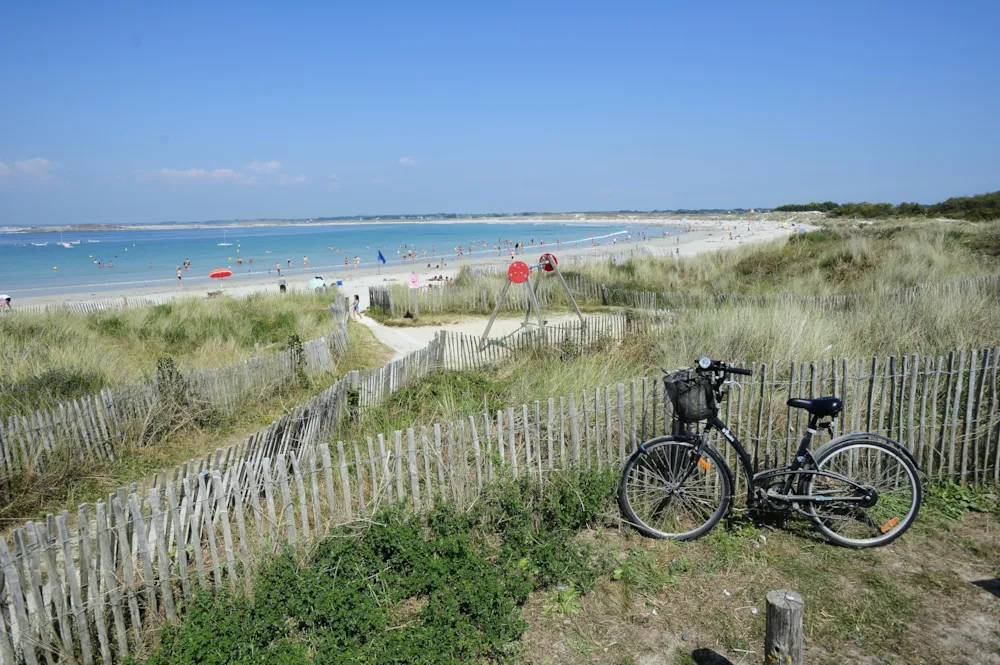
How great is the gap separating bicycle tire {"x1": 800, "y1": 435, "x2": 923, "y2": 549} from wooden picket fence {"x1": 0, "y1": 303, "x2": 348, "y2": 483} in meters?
7.26

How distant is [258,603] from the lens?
369cm

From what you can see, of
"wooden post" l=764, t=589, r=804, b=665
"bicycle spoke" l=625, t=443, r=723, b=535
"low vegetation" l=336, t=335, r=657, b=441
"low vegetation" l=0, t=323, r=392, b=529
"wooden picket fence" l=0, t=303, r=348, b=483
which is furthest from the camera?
"low vegetation" l=336, t=335, r=657, b=441

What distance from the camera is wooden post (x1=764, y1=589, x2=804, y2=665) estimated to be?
2.82m

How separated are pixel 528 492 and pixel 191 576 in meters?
2.38

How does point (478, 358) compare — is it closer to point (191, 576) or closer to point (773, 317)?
point (773, 317)

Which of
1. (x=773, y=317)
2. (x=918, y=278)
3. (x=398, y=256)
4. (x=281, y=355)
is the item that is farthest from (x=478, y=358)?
(x=398, y=256)

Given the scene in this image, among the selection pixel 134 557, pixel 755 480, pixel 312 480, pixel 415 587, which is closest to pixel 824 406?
pixel 755 480

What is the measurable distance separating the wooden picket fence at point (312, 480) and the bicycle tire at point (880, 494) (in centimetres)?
46

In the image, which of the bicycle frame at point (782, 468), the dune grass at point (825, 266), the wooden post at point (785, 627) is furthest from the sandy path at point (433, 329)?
the wooden post at point (785, 627)

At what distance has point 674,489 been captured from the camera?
459 cm

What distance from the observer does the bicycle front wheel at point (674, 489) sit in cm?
446

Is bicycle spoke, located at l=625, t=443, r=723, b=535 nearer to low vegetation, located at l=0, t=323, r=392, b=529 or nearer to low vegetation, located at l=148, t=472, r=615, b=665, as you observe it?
low vegetation, located at l=148, t=472, r=615, b=665

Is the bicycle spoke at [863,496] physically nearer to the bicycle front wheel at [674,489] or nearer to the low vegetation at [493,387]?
the bicycle front wheel at [674,489]

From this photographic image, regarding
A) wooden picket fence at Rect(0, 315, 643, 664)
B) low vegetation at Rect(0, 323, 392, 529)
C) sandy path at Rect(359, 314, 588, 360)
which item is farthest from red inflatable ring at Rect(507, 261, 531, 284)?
wooden picket fence at Rect(0, 315, 643, 664)
